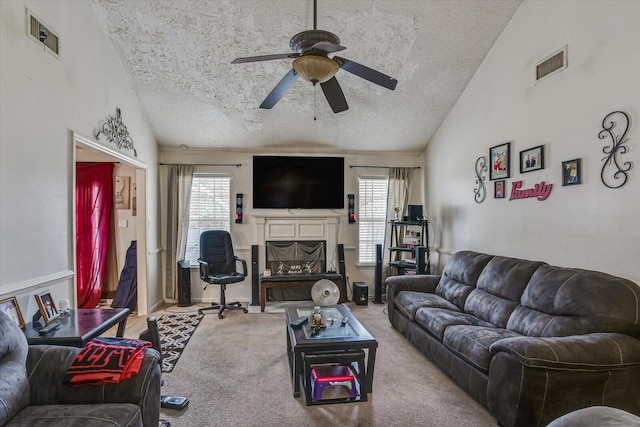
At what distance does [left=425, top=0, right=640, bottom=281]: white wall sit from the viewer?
2.48m

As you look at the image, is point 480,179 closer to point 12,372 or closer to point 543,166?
point 543,166

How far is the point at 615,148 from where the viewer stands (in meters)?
2.55

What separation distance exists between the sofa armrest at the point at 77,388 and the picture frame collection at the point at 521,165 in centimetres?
340

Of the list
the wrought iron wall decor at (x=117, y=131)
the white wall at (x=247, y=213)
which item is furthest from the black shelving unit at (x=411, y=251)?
the wrought iron wall decor at (x=117, y=131)

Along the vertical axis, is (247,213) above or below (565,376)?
above

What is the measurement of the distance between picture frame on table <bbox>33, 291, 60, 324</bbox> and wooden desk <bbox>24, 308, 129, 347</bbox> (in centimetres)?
5

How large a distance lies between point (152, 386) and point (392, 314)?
9.86ft

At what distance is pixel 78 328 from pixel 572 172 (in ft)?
13.0

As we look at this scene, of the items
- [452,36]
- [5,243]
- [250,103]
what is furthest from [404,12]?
[5,243]

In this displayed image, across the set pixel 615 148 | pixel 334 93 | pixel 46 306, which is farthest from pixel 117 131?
pixel 615 148

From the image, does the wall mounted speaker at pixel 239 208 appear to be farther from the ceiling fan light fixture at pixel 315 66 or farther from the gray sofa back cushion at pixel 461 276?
the ceiling fan light fixture at pixel 315 66

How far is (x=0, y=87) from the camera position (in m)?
2.23

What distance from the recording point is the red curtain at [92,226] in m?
5.04

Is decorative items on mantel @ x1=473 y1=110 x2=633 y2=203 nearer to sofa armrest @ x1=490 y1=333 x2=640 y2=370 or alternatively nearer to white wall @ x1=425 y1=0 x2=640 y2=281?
white wall @ x1=425 y1=0 x2=640 y2=281
